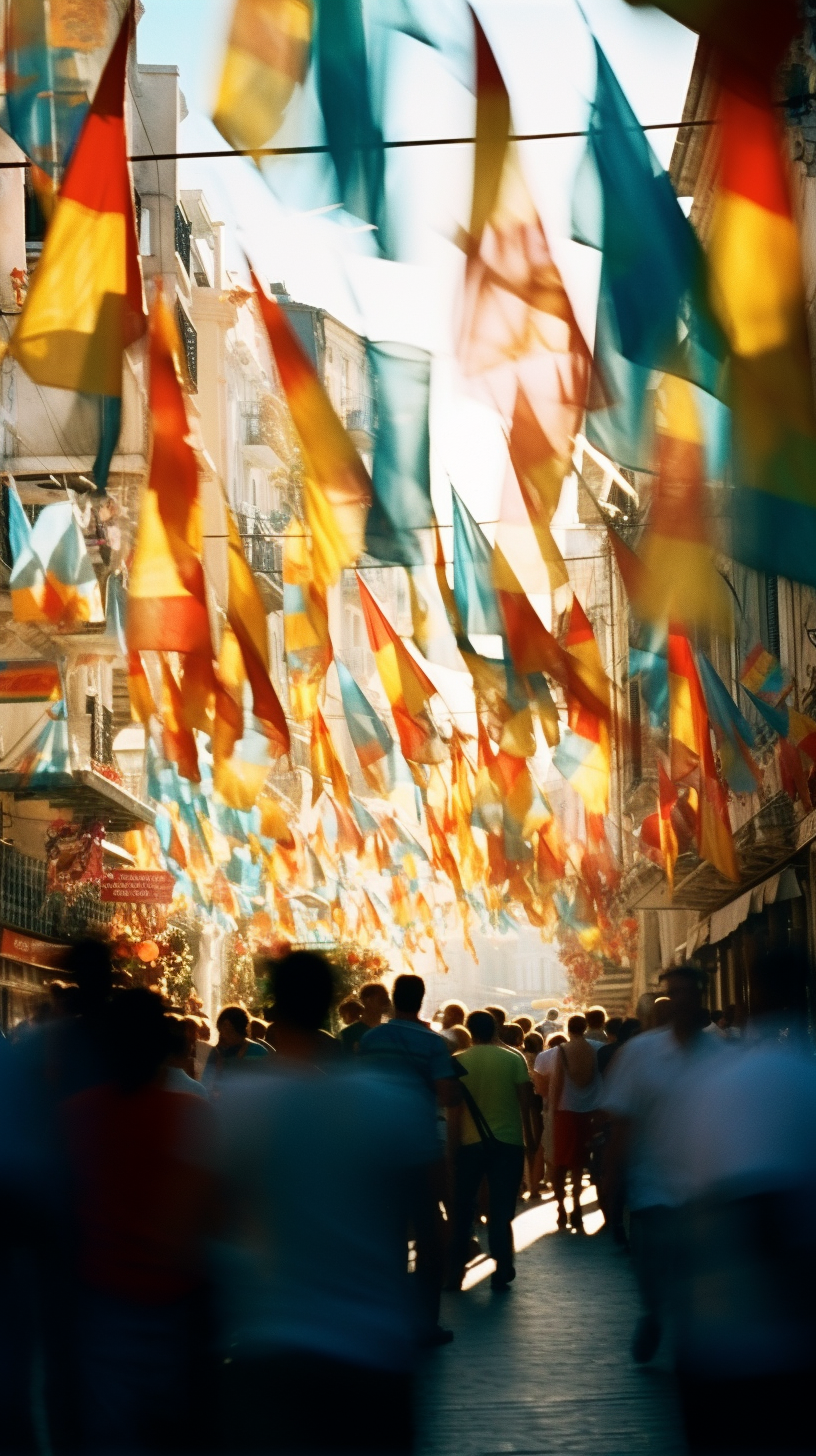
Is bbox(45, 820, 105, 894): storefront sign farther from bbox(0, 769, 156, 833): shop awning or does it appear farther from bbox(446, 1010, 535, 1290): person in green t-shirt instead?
bbox(446, 1010, 535, 1290): person in green t-shirt

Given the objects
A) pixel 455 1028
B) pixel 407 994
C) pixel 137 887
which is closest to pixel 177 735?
pixel 455 1028

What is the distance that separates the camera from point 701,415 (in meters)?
10.1

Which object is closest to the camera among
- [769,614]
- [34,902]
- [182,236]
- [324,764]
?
[324,764]

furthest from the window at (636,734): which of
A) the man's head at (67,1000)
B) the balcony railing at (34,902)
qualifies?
the man's head at (67,1000)

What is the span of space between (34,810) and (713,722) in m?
17.6

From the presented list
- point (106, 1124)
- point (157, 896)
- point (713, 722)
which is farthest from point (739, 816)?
point (106, 1124)

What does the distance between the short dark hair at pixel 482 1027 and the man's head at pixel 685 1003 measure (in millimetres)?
5637

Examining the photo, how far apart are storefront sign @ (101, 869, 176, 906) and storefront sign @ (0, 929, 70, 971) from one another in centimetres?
106

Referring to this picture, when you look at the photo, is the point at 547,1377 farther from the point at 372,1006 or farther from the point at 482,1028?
the point at 482,1028

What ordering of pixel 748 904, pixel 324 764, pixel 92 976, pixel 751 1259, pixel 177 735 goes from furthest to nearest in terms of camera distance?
pixel 748 904 < pixel 324 764 < pixel 177 735 < pixel 92 976 < pixel 751 1259

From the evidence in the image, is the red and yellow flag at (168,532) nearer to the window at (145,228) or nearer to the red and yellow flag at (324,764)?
the red and yellow flag at (324,764)

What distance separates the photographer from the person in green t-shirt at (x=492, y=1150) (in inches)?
528

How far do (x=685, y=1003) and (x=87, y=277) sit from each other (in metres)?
3.90

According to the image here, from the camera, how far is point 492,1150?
13594 millimetres
